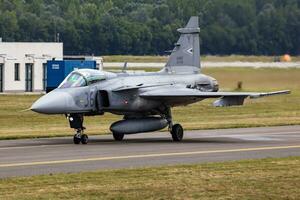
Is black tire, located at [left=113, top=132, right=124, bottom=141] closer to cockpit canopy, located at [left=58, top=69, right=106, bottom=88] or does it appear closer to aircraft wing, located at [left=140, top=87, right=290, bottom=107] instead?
aircraft wing, located at [left=140, top=87, right=290, bottom=107]

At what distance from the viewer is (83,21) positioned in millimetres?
79375

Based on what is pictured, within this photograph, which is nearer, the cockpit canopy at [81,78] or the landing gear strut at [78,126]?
the landing gear strut at [78,126]

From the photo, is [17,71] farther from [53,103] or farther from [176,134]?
[53,103]

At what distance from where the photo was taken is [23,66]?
67125 millimetres

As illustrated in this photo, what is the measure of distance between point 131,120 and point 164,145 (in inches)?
72.0

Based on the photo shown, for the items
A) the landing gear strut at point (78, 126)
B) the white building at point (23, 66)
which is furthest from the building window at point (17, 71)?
the landing gear strut at point (78, 126)

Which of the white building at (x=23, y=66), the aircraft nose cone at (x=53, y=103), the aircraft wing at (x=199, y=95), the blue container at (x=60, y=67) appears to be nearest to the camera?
the aircraft nose cone at (x=53, y=103)

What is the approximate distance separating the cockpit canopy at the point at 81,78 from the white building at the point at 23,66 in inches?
1597

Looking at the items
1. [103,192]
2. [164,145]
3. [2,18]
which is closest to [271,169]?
[103,192]

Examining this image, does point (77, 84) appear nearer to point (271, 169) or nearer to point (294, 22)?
point (271, 169)

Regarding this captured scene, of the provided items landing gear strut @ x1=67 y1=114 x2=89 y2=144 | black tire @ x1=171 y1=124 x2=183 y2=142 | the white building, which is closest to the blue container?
the white building

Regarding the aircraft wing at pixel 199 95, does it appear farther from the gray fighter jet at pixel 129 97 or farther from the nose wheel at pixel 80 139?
the nose wheel at pixel 80 139

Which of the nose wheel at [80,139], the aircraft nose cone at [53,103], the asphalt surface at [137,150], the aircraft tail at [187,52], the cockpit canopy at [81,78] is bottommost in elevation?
the asphalt surface at [137,150]

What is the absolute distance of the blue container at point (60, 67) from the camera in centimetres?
6156
